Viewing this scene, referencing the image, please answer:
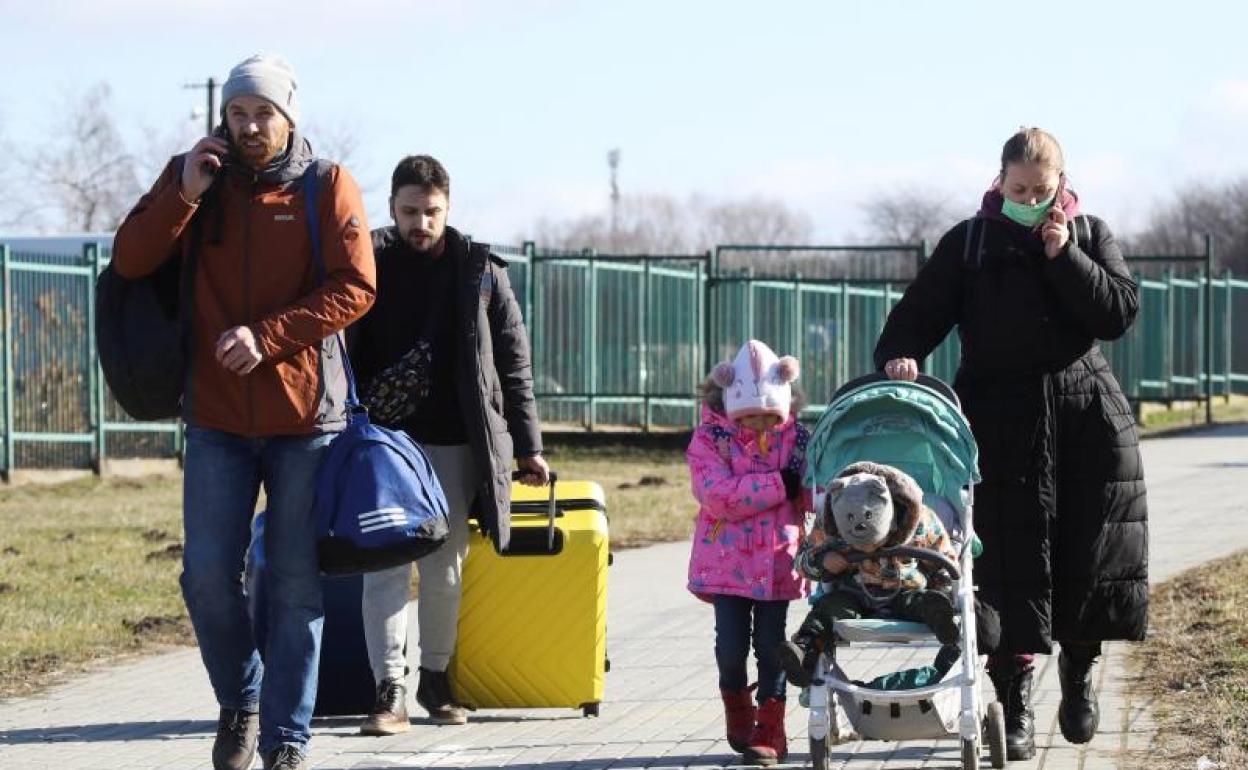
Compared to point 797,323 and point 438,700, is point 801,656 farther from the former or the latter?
point 797,323

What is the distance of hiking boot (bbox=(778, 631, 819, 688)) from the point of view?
261 inches

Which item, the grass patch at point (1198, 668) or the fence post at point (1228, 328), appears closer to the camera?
the grass patch at point (1198, 668)

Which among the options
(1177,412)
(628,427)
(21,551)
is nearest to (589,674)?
(21,551)

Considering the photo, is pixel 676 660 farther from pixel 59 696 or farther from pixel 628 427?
pixel 628 427

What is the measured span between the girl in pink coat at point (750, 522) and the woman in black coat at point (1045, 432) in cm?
43

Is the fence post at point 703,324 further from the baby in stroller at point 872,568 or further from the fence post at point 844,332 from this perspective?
the baby in stroller at point 872,568

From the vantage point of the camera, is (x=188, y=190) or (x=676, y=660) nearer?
(x=188, y=190)

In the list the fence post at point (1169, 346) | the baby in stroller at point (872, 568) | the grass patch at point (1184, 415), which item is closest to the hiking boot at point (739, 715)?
the baby in stroller at point (872, 568)

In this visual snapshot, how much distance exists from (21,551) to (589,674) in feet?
25.5

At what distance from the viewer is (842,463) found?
7.25m

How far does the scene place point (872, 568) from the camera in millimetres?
6711

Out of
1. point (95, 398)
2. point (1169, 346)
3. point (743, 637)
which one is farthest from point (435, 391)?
point (1169, 346)

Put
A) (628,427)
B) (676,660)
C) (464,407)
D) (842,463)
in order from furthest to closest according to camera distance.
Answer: (628,427) < (676,660) < (464,407) < (842,463)

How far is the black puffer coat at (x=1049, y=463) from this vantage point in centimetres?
723
